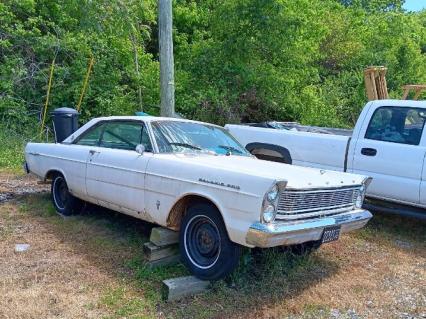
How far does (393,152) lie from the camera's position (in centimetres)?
629

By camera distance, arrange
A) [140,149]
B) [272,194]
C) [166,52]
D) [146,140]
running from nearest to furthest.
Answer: [272,194] < [140,149] < [146,140] < [166,52]

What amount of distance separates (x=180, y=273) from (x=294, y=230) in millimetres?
1303

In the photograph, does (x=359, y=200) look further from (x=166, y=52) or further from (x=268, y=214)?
(x=166, y=52)

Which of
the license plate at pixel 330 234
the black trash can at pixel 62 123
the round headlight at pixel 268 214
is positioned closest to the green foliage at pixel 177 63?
the black trash can at pixel 62 123

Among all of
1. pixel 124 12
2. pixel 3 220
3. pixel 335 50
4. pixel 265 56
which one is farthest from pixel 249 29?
pixel 3 220

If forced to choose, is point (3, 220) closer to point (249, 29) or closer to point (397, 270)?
point (397, 270)

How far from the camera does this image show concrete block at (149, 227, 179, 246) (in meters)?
4.89

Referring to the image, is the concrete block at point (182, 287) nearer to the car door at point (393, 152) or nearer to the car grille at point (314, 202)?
the car grille at point (314, 202)

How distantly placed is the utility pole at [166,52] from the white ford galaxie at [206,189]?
265 centimetres

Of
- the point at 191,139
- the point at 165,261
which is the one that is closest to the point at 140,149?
the point at 191,139

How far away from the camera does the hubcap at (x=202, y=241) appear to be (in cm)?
445

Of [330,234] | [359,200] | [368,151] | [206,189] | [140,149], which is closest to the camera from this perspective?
[206,189]

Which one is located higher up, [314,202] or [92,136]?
[92,136]

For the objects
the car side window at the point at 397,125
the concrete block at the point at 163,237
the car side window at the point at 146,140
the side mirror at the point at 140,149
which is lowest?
the concrete block at the point at 163,237
